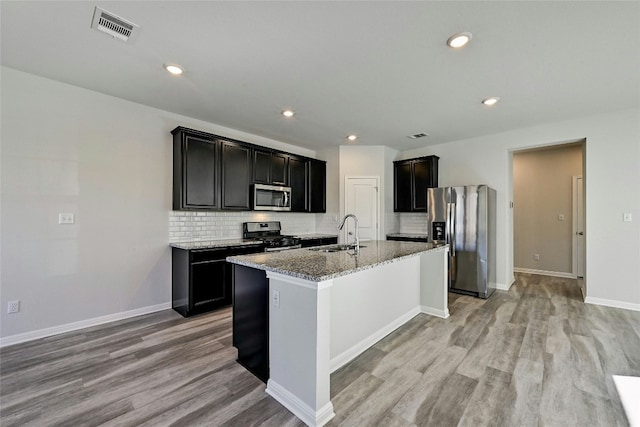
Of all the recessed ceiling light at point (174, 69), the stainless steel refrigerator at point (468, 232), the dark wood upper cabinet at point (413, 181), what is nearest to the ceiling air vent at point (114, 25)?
the recessed ceiling light at point (174, 69)

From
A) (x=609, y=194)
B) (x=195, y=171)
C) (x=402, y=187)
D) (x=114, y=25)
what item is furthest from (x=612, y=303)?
(x=114, y=25)

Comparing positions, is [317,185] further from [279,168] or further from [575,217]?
[575,217]

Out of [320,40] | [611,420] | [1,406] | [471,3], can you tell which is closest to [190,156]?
[320,40]

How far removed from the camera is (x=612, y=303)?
3729 millimetres

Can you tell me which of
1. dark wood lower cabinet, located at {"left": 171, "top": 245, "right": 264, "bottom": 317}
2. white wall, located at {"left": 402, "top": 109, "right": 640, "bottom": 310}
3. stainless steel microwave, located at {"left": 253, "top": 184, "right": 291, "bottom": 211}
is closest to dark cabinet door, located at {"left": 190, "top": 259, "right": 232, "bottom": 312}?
dark wood lower cabinet, located at {"left": 171, "top": 245, "right": 264, "bottom": 317}

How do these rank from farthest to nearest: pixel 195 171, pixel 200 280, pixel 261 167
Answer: pixel 261 167
pixel 195 171
pixel 200 280

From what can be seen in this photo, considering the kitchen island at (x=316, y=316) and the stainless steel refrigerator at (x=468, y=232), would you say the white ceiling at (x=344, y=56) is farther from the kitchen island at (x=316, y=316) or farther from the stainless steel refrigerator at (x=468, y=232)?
the kitchen island at (x=316, y=316)

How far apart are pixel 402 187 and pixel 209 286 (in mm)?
3975

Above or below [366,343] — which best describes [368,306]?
above

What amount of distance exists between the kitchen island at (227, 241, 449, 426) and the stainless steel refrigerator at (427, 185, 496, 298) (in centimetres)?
179

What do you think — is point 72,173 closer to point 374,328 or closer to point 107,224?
point 107,224

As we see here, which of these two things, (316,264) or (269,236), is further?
(269,236)

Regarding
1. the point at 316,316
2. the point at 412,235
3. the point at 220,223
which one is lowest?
the point at 316,316

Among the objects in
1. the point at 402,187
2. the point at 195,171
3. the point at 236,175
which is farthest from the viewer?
the point at 402,187
